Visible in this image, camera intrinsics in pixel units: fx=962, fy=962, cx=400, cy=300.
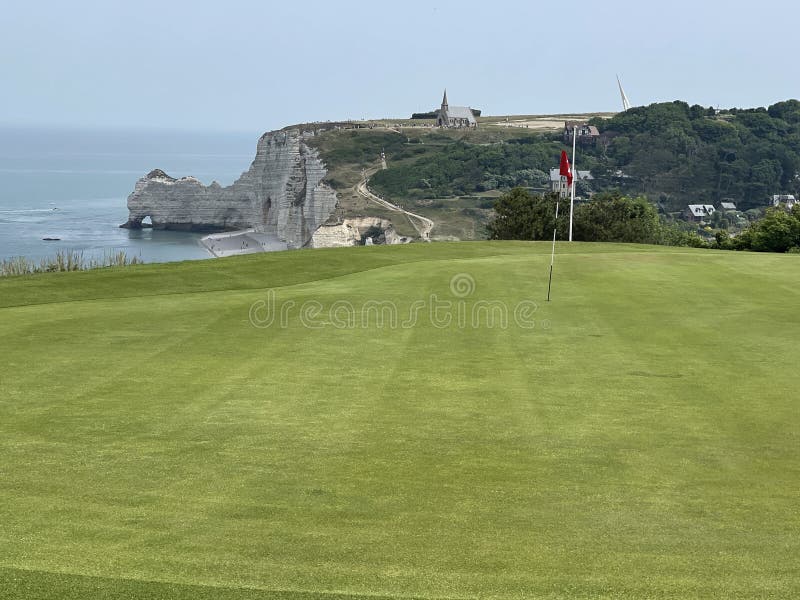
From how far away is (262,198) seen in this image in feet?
516

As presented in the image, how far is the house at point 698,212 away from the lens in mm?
138000

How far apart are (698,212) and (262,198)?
2684 inches

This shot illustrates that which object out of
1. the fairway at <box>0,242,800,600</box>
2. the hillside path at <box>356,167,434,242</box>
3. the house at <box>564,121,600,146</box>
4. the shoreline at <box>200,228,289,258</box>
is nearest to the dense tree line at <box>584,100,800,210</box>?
the house at <box>564,121,600,146</box>

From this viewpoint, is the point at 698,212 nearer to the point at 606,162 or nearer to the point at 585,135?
the point at 606,162

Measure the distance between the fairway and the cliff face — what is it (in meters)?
122

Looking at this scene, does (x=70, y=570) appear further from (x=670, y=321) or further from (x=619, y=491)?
(x=670, y=321)

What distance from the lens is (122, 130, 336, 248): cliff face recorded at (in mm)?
145625

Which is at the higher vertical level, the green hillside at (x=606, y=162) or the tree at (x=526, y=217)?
the green hillside at (x=606, y=162)

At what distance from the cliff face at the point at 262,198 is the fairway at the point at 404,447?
401ft

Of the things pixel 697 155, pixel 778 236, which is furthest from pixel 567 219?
pixel 697 155

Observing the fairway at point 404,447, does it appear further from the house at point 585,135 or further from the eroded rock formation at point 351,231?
the house at point 585,135

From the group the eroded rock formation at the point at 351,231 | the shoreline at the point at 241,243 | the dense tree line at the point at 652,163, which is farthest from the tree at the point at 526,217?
the shoreline at the point at 241,243

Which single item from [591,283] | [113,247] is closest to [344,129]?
[113,247]

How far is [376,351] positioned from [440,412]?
11.9ft
